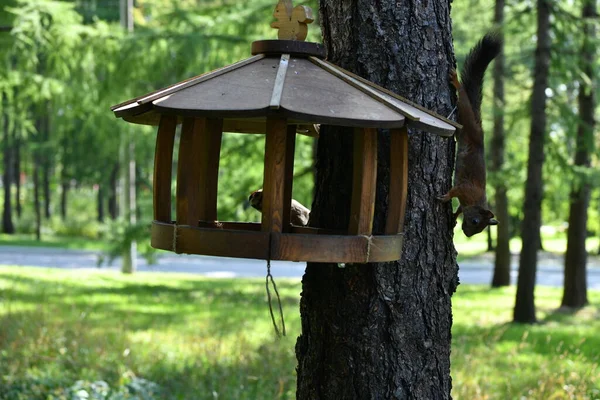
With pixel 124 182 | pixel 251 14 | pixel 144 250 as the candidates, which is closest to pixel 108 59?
pixel 251 14

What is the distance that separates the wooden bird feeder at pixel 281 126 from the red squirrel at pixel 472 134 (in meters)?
0.41

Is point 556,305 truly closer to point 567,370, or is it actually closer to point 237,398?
point 567,370

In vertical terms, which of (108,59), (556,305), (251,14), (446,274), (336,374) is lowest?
(556,305)

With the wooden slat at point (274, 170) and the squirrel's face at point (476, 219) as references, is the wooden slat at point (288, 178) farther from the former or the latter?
the squirrel's face at point (476, 219)

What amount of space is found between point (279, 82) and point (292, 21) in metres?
0.48

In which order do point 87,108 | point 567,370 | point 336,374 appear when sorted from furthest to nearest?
point 87,108
point 567,370
point 336,374

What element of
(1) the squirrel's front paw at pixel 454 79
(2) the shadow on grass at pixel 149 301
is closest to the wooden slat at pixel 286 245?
(1) the squirrel's front paw at pixel 454 79

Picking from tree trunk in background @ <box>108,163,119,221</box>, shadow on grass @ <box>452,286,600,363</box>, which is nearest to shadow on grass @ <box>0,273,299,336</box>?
shadow on grass @ <box>452,286,600,363</box>

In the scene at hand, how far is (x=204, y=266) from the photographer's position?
20422 mm

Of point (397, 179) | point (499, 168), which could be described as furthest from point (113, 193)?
point (397, 179)

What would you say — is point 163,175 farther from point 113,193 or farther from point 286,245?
point 113,193

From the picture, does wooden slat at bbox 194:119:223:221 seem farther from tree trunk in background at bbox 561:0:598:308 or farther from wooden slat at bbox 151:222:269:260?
tree trunk in background at bbox 561:0:598:308

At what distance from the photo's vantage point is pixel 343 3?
288 cm

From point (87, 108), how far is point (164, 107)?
10.1 m
